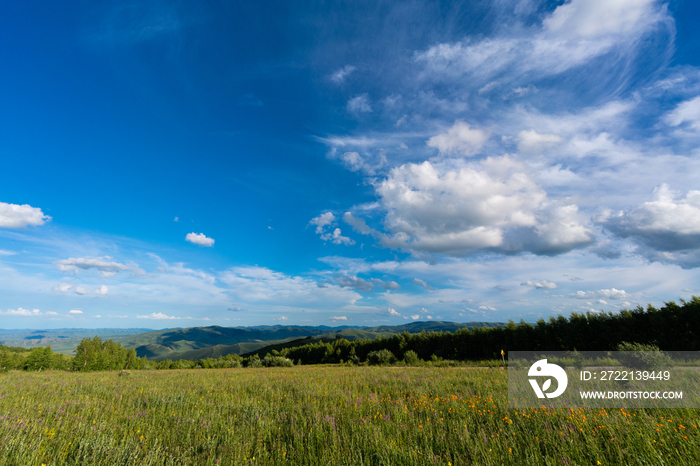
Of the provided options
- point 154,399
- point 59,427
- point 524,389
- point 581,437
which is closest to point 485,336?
point 524,389

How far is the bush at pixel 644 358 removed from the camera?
9.23m

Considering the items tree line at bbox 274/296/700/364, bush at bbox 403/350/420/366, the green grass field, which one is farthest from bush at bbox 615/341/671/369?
bush at bbox 403/350/420/366

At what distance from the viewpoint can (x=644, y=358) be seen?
31.3ft

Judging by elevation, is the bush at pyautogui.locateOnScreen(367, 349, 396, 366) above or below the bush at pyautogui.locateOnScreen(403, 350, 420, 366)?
below

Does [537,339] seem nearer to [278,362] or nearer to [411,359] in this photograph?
[411,359]

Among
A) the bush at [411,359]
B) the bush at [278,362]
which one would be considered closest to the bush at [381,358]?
the bush at [411,359]

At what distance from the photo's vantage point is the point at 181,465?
414 centimetres

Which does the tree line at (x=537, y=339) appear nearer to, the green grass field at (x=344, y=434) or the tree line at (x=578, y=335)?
the tree line at (x=578, y=335)

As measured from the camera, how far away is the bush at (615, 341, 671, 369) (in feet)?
30.3

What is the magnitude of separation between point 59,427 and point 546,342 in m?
41.7

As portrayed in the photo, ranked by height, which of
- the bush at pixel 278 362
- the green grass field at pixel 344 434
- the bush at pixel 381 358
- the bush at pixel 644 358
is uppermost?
the bush at pixel 644 358

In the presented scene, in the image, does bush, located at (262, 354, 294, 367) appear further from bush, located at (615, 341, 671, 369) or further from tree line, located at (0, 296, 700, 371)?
bush, located at (615, 341, 671, 369)

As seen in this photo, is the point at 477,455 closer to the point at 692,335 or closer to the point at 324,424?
the point at 324,424

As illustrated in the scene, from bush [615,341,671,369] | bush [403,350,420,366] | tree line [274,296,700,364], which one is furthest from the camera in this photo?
bush [403,350,420,366]
